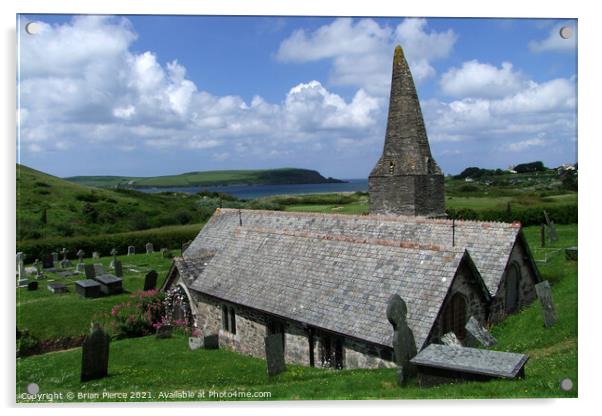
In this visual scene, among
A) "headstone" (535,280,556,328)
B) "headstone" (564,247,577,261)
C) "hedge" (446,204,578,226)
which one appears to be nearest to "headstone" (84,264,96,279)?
"hedge" (446,204,578,226)

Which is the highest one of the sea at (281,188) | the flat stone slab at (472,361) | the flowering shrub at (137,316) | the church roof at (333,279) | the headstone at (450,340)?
the sea at (281,188)

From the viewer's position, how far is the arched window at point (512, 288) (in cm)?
1482

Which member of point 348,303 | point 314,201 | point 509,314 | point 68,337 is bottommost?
point 68,337

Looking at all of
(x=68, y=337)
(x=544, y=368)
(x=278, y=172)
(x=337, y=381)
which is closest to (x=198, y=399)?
(x=337, y=381)

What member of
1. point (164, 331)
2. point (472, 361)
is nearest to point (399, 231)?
point (472, 361)

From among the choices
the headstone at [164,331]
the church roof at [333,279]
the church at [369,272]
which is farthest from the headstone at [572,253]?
the headstone at [164,331]

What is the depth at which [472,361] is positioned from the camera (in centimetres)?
880

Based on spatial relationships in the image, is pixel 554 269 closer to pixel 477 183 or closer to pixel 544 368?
pixel 477 183

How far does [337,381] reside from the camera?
9.73 metres

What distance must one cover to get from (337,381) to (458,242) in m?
7.63

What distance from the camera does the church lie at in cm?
1126

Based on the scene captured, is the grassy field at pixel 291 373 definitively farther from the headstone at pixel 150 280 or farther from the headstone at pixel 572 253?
the headstone at pixel 150 280

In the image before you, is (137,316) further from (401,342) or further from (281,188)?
(401,342)

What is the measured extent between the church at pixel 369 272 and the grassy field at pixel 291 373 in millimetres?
795
